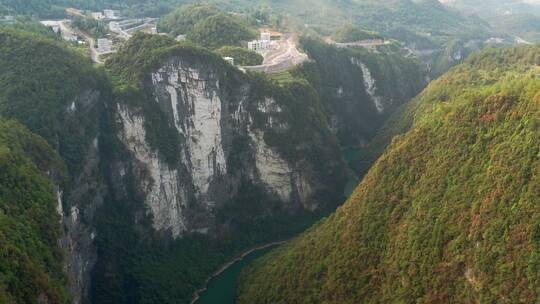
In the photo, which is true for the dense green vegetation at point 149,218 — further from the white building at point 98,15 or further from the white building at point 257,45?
the white building at point 98,15

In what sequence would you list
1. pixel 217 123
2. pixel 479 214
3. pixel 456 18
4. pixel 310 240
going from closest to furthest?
pixel 479 214, pixel 310 240, pixel 217 123, pixel 456 18

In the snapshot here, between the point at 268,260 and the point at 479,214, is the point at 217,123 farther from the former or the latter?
the point at 479,214

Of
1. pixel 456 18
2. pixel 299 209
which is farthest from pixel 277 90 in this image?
pixel 456 18

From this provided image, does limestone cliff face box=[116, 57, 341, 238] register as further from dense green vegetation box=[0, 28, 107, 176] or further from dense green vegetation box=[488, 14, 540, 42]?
dense green vegetation box=[488, 14, 540, 42]

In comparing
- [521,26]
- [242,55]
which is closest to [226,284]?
[242,55]

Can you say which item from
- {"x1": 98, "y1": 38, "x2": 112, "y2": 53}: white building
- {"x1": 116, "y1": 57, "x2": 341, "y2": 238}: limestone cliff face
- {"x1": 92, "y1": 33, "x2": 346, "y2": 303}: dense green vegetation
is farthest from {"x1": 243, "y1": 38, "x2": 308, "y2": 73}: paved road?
{"x1": 98, "y1": 38, "x2": 112, "y2": 53}: white building

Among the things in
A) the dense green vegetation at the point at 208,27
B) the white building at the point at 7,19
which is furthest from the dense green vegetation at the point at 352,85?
the white building at the point at 7,19

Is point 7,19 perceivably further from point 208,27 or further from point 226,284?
point 226,284

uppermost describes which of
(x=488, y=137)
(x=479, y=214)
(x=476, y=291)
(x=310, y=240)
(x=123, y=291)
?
(x=488, y=137)
